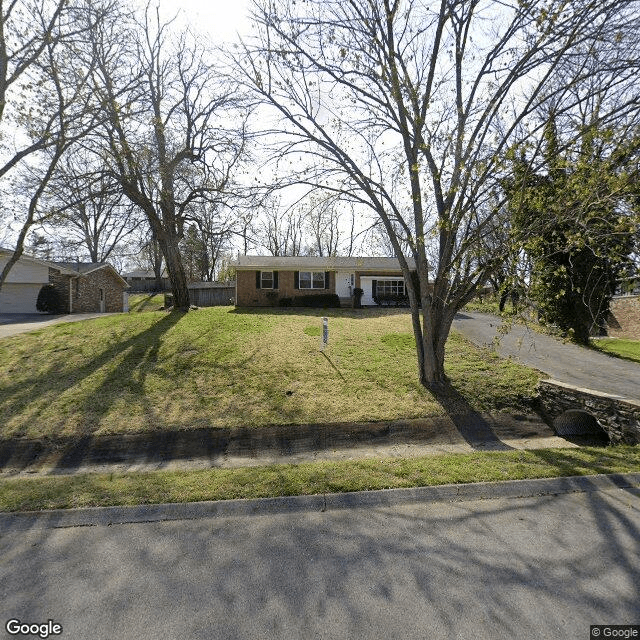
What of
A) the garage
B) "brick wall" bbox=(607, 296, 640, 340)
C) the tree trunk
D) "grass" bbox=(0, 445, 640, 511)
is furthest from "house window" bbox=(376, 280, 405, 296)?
the garage

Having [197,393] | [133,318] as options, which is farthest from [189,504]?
[133,318]

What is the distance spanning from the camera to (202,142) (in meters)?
16.5

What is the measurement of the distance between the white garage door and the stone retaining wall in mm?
28898

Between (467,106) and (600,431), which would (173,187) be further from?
(600,431)

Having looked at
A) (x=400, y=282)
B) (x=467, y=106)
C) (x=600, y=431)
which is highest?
(x=467, y=106)

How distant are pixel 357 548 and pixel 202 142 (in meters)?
17.0

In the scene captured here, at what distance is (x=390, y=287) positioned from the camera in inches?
974

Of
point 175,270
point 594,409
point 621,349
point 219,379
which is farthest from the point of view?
point 175,270

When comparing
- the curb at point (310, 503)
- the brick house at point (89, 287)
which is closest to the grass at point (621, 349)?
the curb at point (310, 503)

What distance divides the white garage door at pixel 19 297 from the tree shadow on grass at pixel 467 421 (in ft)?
88.0

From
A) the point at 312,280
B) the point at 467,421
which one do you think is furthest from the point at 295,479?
the point at 312,280

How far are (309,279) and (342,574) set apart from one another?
21.3 metres

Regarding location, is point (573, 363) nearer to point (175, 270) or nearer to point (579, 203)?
point (579, 203)

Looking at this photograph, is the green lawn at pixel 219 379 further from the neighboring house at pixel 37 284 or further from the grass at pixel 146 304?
the grass at pixel 146 304
